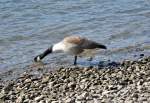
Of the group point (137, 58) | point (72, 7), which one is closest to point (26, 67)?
point (137, 58)

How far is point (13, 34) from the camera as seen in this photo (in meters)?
13.4

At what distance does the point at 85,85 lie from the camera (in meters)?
8.65

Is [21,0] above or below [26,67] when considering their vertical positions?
above

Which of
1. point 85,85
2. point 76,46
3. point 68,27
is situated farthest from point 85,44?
point 68,27

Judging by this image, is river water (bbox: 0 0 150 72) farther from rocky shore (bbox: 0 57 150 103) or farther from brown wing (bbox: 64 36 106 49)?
rocky shore (bbox: 0 57 150 103)

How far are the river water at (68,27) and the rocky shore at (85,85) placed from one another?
1101 mm

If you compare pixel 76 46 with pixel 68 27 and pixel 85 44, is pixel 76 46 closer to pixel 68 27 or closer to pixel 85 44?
pixel 85 44

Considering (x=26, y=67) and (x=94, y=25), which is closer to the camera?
(x=26, y=67)

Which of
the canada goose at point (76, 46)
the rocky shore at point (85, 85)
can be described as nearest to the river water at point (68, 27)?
the canada goose at point (76, 46)

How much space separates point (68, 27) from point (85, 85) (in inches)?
211

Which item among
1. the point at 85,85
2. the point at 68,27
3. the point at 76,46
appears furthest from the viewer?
the point at 68,27

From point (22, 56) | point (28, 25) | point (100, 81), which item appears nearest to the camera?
point (100, 81)

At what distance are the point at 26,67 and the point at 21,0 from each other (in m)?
6.50

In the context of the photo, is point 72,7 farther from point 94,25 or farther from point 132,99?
point 132,99
